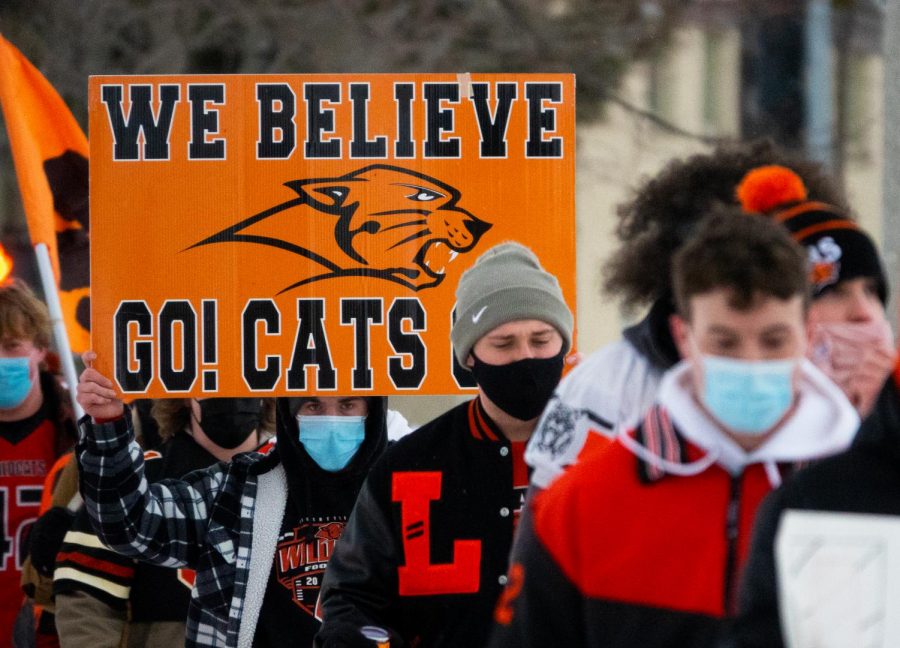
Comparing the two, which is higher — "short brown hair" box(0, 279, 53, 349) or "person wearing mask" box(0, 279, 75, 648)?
"short brown hair" box(0, 279, 53, 349)

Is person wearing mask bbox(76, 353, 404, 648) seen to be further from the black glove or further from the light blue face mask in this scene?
the black glove

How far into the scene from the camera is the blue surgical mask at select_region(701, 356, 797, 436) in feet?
9.33

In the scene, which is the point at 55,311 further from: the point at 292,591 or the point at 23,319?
the point at 292,591

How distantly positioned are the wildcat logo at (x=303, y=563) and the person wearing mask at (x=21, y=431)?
2347mm

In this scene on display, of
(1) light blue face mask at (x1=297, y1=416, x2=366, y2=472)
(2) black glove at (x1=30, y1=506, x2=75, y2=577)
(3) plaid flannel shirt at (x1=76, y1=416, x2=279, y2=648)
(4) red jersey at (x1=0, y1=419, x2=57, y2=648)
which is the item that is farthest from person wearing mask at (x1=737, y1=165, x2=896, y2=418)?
(4) red jersey at (x1=0, y1=419, x2=57, y2=648)

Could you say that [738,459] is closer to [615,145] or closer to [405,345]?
[405,345]

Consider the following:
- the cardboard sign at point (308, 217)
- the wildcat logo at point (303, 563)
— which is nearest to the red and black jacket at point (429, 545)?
the wildcat logo at point (303, 563)

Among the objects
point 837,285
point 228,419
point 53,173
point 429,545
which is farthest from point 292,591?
point 53,173

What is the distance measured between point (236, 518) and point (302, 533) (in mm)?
199

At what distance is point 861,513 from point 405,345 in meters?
2.52

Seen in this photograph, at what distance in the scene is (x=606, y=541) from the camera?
294cm

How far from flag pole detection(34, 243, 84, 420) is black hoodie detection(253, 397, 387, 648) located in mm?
1690

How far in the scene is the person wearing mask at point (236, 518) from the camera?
4828mm

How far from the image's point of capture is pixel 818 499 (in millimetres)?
2697
